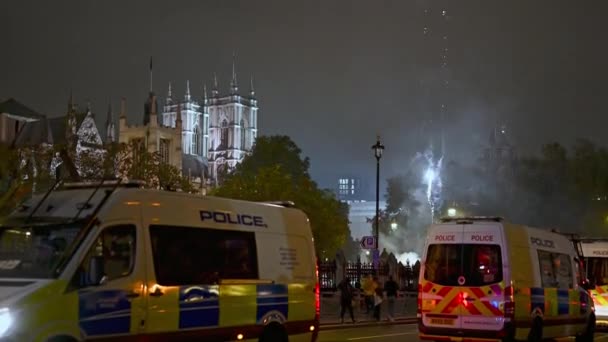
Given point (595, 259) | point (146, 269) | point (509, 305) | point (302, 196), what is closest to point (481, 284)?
point (509, 305)

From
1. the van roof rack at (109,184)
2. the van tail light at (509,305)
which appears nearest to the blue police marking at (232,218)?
the van roof rack at (109,184)

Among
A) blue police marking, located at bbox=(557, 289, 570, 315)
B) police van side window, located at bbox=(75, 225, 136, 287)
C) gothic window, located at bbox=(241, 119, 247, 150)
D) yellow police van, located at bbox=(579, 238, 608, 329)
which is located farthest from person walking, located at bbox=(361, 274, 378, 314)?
gothic window, located at bbox=(241, 119, 247, 150)

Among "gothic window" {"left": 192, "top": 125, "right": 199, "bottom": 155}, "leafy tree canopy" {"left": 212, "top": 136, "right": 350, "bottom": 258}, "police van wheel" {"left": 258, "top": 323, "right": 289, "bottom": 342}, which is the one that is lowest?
"police van wheel" {"left": 258, "top": 323, "right": 289, "bottom": 342}

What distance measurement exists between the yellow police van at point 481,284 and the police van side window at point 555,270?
301mm

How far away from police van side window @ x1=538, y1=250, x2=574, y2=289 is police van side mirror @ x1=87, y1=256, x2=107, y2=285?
1140 centimetres

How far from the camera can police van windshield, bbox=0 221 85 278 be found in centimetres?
1074

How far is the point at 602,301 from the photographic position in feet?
88.0

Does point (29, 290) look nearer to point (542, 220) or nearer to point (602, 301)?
point (602, 301)

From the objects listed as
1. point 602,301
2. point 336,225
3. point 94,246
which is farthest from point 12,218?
point 336,225

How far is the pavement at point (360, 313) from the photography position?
30.6 meters

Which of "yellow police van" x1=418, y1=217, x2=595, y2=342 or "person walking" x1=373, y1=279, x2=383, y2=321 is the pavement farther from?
"yellow police van" x1=418, y1=217, x2=595, y2=342

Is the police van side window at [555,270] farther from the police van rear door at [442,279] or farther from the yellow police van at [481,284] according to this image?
the police van rear door at [442,279]

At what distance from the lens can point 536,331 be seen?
1845cm

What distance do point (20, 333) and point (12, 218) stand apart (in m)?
2.54
